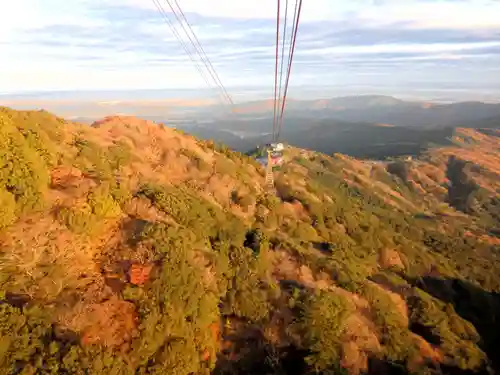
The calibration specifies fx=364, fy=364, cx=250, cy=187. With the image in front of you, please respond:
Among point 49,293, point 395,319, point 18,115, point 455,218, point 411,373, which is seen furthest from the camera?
point 455,218

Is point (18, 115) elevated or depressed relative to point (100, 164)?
elevated

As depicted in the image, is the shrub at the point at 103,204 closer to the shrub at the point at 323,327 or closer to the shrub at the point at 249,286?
the shrub at the point at 249,286

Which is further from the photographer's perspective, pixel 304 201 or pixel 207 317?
pixel 304 201

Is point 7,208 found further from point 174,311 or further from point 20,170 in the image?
point 174,311

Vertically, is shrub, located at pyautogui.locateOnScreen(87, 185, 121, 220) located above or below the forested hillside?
above

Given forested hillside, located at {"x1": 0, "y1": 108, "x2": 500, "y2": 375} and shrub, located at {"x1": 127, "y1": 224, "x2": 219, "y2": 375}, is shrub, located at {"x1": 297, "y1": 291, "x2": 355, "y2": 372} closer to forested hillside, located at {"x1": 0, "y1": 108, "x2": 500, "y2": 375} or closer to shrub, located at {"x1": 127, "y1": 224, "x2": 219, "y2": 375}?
forested hillside, located at {"x1": 0, "y1": 108, "x2": 500, "y2": 375}

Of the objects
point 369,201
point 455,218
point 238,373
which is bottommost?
point 455,218

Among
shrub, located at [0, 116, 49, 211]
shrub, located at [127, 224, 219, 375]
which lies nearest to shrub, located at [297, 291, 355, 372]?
shrub, located at [127, 224, 219, 375]

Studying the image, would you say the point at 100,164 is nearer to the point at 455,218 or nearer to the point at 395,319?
the point at 395,319

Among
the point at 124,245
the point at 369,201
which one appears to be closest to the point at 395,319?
the point at 124,245
